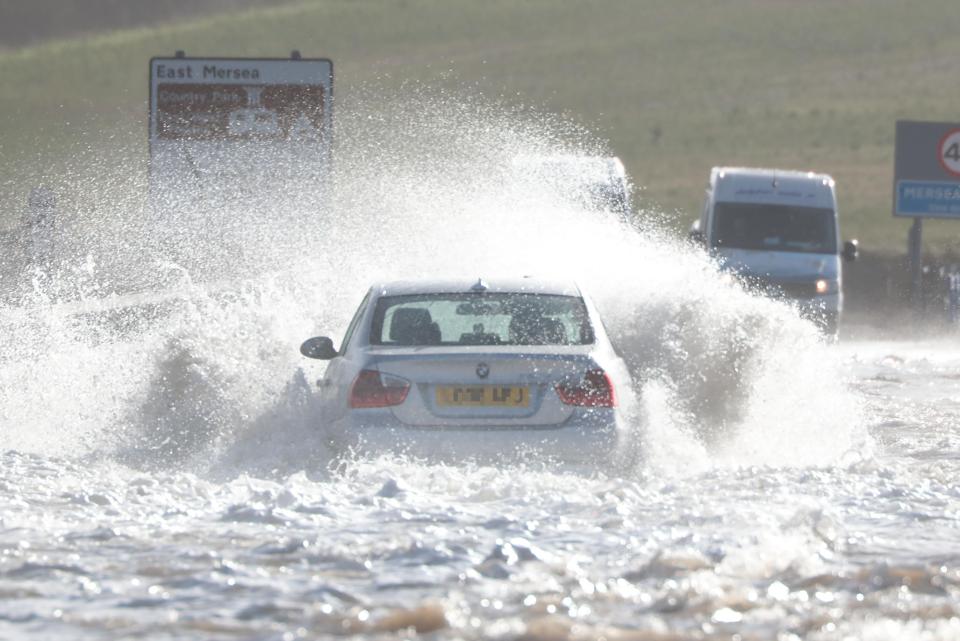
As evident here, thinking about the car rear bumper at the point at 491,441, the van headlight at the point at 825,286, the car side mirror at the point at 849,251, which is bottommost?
the van headlight at the point at 825,286

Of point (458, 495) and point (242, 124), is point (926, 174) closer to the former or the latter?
point (242, 124)

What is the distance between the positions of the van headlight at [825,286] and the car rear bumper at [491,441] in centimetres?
1533

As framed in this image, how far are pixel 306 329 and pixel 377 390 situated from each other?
4257 millimetres

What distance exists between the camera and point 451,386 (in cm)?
1005

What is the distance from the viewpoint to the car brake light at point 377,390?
33.0 feet

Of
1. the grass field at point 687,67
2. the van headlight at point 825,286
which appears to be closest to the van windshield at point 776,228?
the van headlight at point 825,286

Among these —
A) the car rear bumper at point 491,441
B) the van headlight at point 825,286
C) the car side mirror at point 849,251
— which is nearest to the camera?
the car rear bumper at point 491,441

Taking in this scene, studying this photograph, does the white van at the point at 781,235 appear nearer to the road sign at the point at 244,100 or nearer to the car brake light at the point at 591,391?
the road sign at the point at 244,100

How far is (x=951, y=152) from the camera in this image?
1152 inches

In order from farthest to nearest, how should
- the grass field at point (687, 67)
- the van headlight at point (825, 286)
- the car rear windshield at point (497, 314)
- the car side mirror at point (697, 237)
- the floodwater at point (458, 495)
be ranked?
the grass field at point (687, 67), the car side mirror at point (697, 237), the van headlight at point (825, 286), the car rear windshield at point (497, 314), the floodwater at point (458, 495)

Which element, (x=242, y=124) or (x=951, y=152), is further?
(x=951, y=152)

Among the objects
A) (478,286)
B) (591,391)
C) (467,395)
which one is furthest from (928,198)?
(467,395)

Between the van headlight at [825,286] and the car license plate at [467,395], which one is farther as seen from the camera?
the van headlight at [825,286]

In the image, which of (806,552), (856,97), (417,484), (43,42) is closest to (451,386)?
(417,484)
